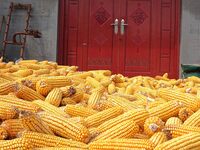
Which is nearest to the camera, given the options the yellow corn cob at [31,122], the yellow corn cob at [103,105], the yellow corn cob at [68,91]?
the yellow corn cob at [31,122]

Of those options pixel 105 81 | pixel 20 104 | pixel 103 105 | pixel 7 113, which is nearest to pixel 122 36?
pixel 105 81

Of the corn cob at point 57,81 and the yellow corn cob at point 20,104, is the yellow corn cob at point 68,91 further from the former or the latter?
the yellow corn cob at point 20,104

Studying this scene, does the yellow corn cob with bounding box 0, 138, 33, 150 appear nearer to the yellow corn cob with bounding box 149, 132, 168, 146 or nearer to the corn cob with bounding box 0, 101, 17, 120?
the corn cob with bounding box 0, 101, 17, 120

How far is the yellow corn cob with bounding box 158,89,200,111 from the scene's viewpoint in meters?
3.08

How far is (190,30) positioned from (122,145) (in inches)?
358

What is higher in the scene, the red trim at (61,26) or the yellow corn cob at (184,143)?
the red trim at (61,26)

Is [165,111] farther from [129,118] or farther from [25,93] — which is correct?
[25,93]

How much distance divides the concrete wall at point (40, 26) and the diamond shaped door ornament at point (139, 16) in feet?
7.11

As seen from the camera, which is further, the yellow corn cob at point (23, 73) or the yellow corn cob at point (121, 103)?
the yellow corn cob at point (23, 73)

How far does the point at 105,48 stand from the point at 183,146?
896 cm

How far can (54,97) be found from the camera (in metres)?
3.35

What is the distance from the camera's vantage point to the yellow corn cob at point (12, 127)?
7.52 feet

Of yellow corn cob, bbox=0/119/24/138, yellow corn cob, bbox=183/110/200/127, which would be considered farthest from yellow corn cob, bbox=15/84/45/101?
yellow corn cob, bbox=183/110/200/127

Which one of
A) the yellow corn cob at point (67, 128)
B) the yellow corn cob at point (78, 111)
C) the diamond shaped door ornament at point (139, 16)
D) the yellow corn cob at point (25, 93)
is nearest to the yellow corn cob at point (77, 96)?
the yellow corn cob at point (25, 93)
